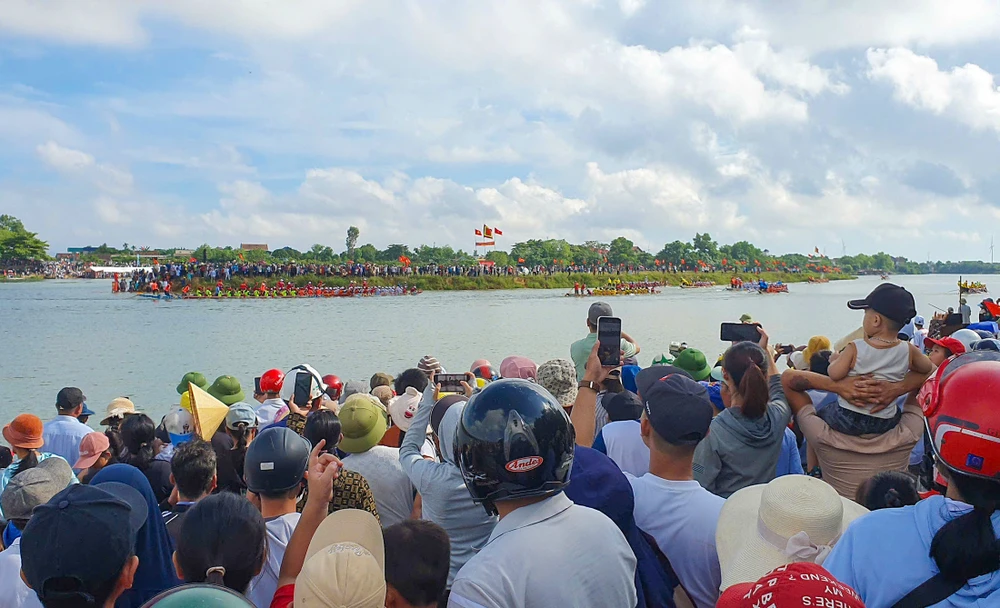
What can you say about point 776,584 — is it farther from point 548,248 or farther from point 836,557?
point 548,248

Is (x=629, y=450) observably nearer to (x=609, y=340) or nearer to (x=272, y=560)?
(x=609, y=340)

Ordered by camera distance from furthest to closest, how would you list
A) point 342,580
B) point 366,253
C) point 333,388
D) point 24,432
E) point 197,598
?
1. point 366,253
2. point 333,388
3. point 24,432
4. point 342,580
5. point 197,598

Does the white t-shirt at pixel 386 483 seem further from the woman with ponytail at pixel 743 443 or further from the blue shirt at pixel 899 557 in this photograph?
the blue shirt at pixel 899 557

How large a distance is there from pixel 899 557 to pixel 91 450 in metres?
5.39

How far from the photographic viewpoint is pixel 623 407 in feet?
15.5

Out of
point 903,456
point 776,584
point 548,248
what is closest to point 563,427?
point 776,584

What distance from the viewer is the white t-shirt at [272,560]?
9.86 feet

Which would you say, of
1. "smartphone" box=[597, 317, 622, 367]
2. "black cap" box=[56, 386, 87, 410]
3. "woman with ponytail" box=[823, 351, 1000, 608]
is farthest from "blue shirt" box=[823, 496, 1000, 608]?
"black cap" box=[56, 386, 87, 410]

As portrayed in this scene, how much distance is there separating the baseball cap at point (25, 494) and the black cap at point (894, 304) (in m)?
4.34

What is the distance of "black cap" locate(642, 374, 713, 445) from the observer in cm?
294

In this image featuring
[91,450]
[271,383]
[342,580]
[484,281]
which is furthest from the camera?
[484,281]

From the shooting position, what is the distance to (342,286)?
67312mm

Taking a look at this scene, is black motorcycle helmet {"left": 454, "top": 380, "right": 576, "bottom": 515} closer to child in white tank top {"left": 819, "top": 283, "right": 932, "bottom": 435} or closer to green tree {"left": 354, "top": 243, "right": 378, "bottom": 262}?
child in white tank top {"left": 819, "top": 283, "right": 932, "bottom": 435}

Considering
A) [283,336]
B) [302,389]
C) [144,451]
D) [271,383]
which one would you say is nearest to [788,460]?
[302,389]
